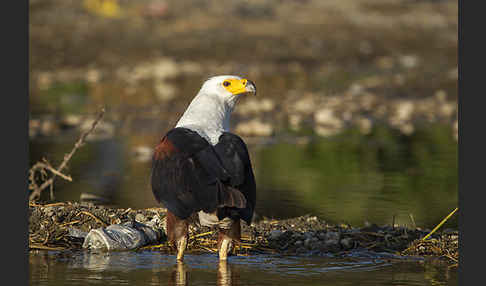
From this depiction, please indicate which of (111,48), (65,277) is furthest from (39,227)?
(111,48)

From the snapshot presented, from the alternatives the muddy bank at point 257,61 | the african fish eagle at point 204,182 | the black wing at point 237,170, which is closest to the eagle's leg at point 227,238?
the african fish eagle at point 204,182

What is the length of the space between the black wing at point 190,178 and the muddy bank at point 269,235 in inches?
32.4

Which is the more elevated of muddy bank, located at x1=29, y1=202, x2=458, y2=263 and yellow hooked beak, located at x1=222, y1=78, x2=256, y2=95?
yellow hooked beak, located at x1=222, y1=78, x2=256, y2=95

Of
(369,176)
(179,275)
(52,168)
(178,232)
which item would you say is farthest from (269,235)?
(369,176)

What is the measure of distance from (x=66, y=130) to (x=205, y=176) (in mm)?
10071

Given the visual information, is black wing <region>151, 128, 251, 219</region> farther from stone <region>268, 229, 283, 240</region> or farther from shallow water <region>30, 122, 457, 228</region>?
shallow water <region>30, 122, 457, 228</region>

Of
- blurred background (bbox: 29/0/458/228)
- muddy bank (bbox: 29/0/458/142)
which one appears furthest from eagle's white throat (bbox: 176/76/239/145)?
muddy bank (bbox: 29/0/458/142)

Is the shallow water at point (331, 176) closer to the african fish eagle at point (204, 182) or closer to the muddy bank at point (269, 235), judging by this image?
the muddy bank at point (269, 235)

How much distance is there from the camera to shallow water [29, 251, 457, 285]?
6.44 meters

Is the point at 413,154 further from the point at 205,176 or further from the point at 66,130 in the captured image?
the point at 205,176

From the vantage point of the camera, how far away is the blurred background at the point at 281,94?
1116 cm

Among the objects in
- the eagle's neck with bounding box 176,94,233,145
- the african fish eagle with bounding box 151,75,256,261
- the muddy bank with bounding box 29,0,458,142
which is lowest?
the african fish eagle with bounding box 151,75,256,261

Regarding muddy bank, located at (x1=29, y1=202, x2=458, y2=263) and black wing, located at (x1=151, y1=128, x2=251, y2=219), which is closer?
black wing, located at (x1=151, y1=128, x2=251, y2=219)

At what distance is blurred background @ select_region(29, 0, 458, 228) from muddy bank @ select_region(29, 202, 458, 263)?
91 cm
